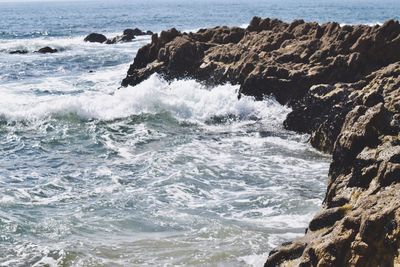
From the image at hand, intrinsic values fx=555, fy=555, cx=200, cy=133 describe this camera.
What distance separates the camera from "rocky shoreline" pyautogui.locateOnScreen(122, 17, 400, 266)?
20.6 feet

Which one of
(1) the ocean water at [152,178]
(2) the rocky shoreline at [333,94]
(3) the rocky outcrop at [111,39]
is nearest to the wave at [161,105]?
(1) the ocean water at [152,178]

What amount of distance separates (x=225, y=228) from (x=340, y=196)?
336 centimetres

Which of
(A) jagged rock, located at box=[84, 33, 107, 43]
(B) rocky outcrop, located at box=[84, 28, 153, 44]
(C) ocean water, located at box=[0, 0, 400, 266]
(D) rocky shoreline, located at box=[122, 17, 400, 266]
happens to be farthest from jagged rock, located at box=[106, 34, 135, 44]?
(C) ocean water, located at box=[0, 0, 400, 266]

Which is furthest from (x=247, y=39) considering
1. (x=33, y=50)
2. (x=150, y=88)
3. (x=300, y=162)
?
(x=33, y=50)

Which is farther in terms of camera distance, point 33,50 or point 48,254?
point 33,50

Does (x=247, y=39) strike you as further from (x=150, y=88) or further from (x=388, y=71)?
(x=388, y=71)

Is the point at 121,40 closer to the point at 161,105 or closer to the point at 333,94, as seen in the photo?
the point at 161,105

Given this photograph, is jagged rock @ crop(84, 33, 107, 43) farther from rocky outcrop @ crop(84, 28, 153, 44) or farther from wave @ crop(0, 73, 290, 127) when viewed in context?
wave @ crop(0, 73, 290, 127)

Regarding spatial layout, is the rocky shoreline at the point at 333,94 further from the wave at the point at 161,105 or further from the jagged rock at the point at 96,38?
the jagged rock at the point at 96,38

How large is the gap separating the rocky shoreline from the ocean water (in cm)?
92

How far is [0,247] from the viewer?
10.5 metres

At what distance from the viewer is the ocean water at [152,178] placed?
10.3 meters

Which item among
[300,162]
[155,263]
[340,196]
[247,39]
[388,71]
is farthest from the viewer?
[247,39]

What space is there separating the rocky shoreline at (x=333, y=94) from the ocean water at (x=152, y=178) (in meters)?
0.92
